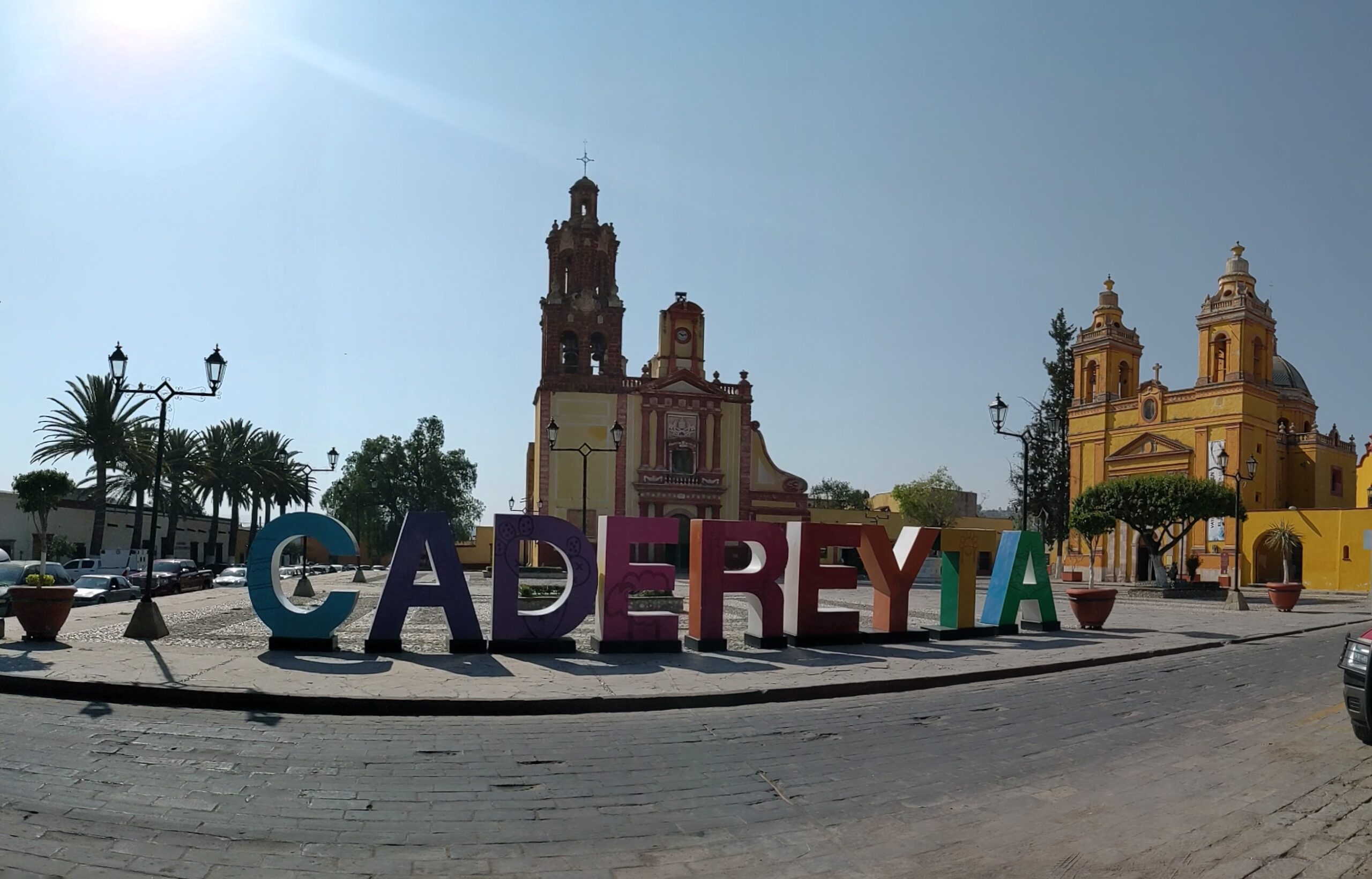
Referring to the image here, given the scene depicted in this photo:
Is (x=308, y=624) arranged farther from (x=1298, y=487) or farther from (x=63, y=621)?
(x=1298, y=487)

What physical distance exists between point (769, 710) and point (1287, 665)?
9.45 m

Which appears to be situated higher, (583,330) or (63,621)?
(583,330)

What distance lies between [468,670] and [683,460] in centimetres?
4431

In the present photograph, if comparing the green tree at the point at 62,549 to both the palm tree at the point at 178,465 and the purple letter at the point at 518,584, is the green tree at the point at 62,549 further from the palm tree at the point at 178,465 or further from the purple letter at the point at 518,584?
the purple letter at the point at 518,584

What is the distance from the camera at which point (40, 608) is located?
12859 mm

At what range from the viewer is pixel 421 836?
5.70m

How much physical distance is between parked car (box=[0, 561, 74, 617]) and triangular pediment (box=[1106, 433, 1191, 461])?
4873 cm

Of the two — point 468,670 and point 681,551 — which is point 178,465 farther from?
point 468,670

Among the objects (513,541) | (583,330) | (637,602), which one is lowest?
(637,602)

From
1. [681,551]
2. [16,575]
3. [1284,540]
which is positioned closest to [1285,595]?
[1284,540]

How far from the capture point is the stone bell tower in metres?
54.8

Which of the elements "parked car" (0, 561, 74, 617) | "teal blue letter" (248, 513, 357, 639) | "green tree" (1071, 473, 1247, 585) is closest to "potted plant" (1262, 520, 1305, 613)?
"green tree" (1071, 473, 1247, 585)

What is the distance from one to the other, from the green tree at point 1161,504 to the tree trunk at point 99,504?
146 ft

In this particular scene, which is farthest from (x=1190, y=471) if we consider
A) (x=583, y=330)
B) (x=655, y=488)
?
(x=583, y=330)
